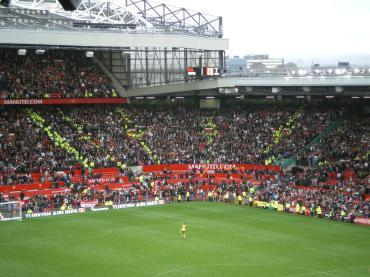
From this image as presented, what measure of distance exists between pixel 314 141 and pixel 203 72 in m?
12.1

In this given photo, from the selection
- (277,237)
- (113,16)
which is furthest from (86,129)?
(277,237)

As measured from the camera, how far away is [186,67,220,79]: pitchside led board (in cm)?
6075

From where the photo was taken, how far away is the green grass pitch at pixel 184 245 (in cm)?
3197

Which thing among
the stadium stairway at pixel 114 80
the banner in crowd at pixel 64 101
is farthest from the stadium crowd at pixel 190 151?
the stadium stairway at pixel 114 80

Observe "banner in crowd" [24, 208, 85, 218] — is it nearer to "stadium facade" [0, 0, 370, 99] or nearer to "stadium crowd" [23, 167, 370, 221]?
"stadium crowd" [23, 167, 370, 221]

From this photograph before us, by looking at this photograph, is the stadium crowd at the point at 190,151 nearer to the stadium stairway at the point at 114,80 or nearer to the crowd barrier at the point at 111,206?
the crowd barrier at the point at 111,206

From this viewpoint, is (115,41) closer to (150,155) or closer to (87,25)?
(87,25)

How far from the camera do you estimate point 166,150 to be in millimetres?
63875

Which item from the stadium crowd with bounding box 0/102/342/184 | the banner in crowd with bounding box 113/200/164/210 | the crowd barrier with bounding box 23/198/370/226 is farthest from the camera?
the stadium crowd with bounding box 0/102/342/184

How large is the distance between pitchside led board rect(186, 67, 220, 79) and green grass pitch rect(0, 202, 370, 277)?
14.9 meters

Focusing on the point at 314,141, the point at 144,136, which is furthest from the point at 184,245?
the point at 144,136

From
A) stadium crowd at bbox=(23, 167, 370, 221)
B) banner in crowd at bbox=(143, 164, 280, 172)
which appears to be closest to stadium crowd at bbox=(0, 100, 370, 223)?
stadium crowd at bbox=(23, 167, 370, 221)

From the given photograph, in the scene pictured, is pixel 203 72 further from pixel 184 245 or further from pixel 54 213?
pixel 184 245

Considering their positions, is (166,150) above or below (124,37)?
below
